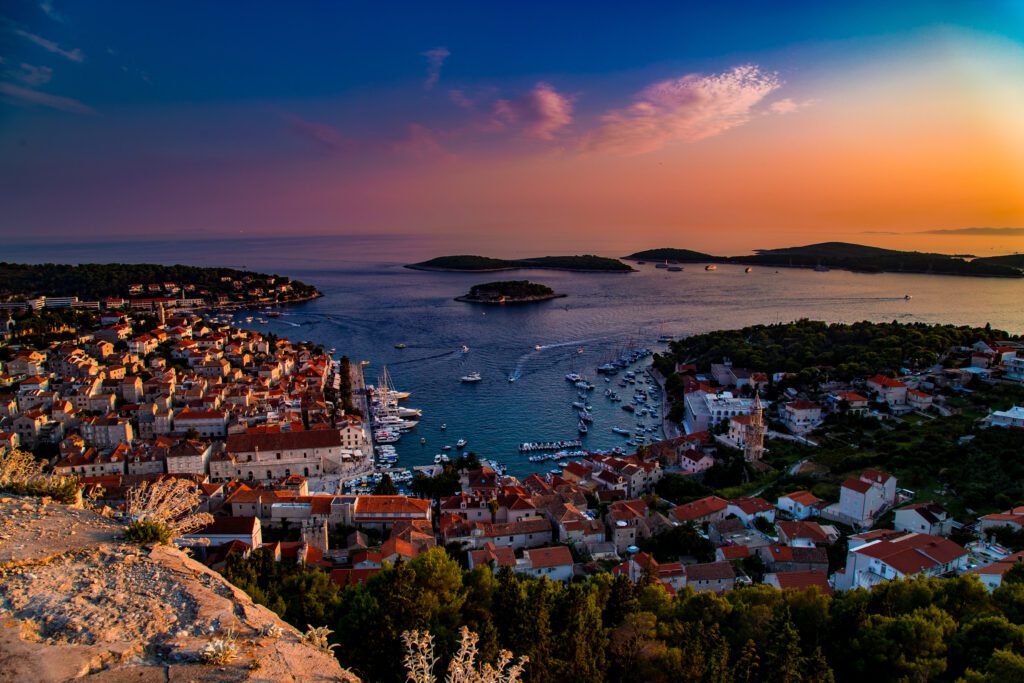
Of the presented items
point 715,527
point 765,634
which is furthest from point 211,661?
point 715,527

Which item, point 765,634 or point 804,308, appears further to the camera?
point 804,308

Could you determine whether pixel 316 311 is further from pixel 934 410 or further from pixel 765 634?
pixel 765 634

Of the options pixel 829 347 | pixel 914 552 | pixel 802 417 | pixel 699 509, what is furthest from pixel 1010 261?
pixel 914 552

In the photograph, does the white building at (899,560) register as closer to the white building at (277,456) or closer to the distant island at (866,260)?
the white building at (277,456)

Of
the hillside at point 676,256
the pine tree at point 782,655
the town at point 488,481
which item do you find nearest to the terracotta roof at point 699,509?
the town at point 488,481

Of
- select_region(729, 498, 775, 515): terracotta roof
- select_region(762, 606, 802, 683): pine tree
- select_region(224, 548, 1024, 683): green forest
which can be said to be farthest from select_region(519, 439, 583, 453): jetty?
select_region(762, 606, 802, 683): pine tree

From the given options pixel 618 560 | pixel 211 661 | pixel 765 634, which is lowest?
pixel 618 560
